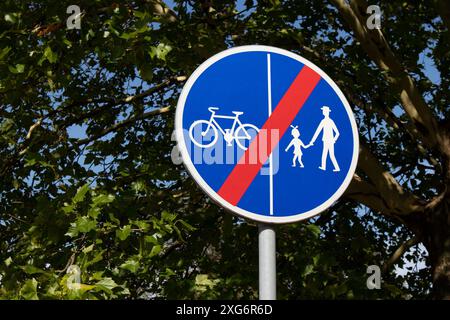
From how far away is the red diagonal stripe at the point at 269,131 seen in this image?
2381 mm

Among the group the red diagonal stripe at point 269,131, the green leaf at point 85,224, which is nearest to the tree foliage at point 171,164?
the green leaf at point 85,224

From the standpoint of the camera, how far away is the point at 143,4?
6.82 m

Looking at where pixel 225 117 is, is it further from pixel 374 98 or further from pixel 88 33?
pixel 374 98

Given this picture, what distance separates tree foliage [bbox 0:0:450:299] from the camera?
5.57 metres

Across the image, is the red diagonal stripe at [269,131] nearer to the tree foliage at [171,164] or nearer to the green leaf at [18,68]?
the tree foliage at [171,164]

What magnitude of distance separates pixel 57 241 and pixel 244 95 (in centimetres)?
342

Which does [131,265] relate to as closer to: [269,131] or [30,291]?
[30,291]

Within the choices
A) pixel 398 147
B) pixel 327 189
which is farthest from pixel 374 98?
pixel 327 189

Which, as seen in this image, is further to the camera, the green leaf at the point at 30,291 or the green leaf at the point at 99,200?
the green leaf at the point at 99,200

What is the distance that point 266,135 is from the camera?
2.46 metres

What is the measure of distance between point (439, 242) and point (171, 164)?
3575 mm

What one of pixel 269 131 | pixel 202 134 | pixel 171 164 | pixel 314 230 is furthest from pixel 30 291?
pixel 171 164

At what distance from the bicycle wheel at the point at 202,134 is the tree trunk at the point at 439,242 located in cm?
600

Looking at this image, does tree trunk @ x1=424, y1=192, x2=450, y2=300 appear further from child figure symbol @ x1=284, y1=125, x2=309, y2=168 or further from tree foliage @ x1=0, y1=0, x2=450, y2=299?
child figure symbol @ x1=284, y1=125, x2=309, y2=168
